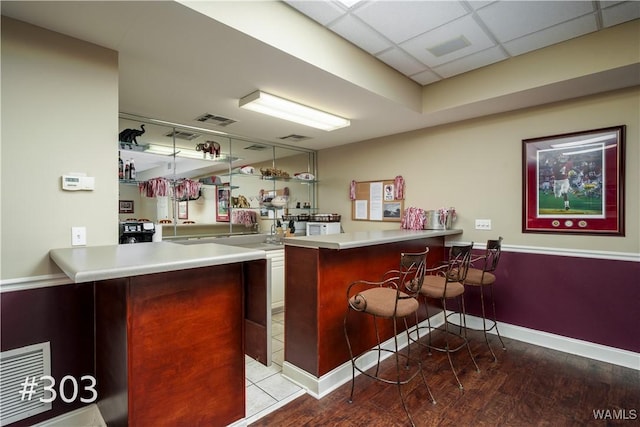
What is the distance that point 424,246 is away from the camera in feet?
11.0

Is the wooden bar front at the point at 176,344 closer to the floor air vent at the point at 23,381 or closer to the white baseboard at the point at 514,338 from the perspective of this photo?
the floor air vent at the point at 23,381

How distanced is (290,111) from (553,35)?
92.5 inches

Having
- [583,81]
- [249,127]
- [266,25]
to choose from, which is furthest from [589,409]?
[249,127]

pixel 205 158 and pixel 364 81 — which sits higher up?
pixel 364 81

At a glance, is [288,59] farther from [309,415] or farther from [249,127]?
[309,415]

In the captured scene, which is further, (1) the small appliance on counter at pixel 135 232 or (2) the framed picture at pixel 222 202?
(2) the framed picture at pixel 222 202

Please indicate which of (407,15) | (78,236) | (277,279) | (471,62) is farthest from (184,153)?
(471,62)

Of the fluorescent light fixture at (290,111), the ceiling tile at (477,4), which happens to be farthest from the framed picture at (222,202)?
the ceiling tile at (477,4)

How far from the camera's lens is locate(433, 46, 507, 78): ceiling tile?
2.72 metres

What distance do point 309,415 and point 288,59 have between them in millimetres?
2482

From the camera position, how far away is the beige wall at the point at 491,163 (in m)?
2.69

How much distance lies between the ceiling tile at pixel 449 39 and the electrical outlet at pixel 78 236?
278 cm

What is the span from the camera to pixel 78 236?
1.89 metres

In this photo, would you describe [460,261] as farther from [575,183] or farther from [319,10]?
[319,10]
